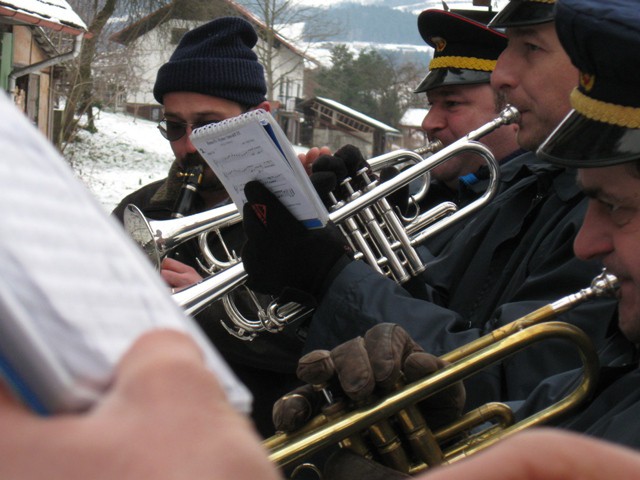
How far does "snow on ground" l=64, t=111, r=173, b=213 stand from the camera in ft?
67.3

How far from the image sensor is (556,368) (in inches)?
83.0

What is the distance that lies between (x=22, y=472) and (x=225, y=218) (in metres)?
2.71

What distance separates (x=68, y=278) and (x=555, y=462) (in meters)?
0.20

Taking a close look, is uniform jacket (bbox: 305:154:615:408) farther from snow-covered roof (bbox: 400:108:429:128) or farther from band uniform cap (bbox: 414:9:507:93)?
snow-covered roof (bbox: 400:108:429:128)

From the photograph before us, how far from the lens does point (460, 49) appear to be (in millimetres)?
3814

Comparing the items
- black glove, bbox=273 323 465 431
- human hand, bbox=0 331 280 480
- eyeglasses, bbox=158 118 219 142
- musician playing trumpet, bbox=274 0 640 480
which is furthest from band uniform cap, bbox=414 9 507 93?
human hand, bbox=0 331 280 480

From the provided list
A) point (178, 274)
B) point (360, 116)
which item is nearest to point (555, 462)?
point (178, 274)

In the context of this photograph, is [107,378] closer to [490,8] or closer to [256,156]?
[256,156]

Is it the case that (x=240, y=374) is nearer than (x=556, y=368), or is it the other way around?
(x=556, y=368)

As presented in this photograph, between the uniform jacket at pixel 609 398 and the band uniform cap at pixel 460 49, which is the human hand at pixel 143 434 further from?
the band uniform cap at pixel 460 49

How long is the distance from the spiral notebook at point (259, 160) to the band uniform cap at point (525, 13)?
2.50ft

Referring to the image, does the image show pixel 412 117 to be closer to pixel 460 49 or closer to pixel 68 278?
pixel 460 49

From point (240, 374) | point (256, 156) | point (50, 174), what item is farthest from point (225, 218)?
point (50, 174)

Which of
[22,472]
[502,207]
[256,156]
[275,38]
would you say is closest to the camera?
[22,472]
